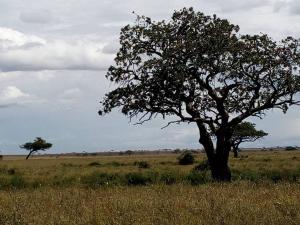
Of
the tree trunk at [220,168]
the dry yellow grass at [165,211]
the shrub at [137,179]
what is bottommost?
the dry yellow grass at [165,211]

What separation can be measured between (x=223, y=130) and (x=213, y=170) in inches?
79.7

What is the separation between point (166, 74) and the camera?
80.0ft

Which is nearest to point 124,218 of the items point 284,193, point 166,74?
point 284,193

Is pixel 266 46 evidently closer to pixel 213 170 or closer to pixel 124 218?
pixel 213 170

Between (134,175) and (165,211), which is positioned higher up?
(134,175)

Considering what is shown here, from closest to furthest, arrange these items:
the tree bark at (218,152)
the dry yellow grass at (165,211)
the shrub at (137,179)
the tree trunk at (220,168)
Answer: the dry yellow grass at (165,211)
the shrub at (137,179)
the tree trunk at (220,168)
the tree bark at (218,152)

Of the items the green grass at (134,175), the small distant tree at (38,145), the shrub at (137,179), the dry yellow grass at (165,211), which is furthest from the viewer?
the small distant tree at (38,145)

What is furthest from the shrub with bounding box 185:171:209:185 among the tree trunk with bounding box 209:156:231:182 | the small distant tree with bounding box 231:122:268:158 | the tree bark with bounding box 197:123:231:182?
the small distant tree with bounding box 231:122:268:158

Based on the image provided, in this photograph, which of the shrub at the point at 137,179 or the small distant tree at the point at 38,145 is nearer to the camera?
the shrub at the point at 137,179

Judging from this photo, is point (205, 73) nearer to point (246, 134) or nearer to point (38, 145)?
point (246, 134)

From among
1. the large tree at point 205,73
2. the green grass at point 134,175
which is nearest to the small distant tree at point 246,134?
the green grass at point 134,175

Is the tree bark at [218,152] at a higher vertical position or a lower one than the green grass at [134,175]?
higher

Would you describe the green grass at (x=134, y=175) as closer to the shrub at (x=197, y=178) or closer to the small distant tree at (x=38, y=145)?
the shrub at (x=197, y=178)

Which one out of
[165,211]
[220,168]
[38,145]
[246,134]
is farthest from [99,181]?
[38,145]
